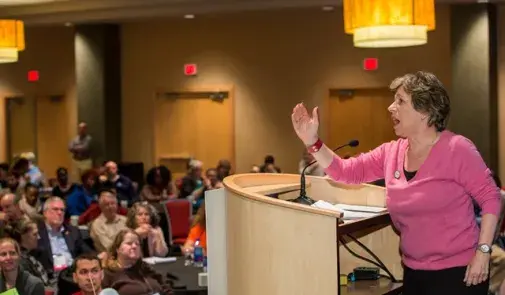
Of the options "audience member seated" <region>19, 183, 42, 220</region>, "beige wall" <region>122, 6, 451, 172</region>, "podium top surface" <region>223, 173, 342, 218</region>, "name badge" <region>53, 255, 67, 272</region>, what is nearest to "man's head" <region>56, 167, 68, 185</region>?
"audience member seated" <region>19, 183, 42, 220</region>

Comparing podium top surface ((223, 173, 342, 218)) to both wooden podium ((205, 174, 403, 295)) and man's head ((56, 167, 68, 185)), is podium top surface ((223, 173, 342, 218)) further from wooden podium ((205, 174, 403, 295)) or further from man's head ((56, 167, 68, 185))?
man's head ((56, 167, 68, 185))

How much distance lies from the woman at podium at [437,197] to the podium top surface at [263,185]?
0.42m

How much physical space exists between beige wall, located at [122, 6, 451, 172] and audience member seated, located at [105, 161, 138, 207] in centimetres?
266

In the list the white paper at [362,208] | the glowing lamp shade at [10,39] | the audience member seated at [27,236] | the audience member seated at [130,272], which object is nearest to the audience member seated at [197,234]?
the audience member seated at [130,272]

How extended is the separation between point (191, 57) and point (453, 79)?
4.45 meters

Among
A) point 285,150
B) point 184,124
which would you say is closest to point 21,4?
point 184,124

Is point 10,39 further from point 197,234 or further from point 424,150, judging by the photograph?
point 424,150

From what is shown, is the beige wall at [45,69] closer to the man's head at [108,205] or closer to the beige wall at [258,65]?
the beige wall at [258,65]

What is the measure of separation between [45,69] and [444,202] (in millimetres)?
13006

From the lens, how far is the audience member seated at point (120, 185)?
10430mm

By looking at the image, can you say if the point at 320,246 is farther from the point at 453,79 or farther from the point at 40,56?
the point at 40,56

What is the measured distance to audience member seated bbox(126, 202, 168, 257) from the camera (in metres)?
7.11

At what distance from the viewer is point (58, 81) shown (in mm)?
14492

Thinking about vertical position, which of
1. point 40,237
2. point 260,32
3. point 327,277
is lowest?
point 40,237
